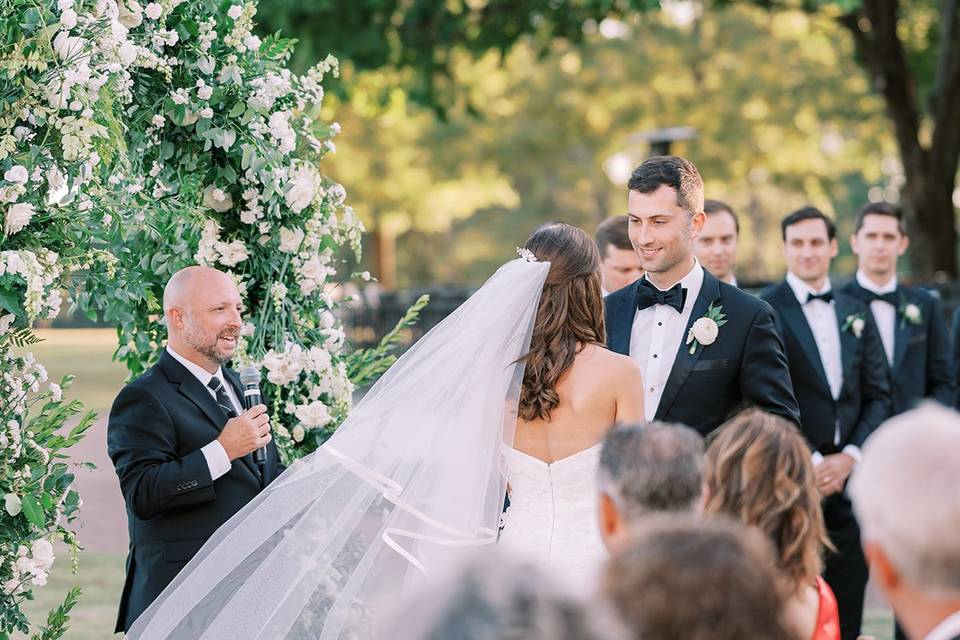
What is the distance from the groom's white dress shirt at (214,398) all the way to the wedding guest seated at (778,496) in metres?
2.24

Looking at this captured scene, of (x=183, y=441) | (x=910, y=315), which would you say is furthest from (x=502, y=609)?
(x=910, y=315)

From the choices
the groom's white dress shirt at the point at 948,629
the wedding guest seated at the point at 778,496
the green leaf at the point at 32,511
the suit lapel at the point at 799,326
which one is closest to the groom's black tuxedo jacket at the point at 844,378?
the suit lapel at the point at 799,326

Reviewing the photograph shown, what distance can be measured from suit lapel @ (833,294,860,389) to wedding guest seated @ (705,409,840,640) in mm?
4009

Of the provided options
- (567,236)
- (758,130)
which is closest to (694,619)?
(567,236)

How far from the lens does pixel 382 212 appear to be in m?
34.7

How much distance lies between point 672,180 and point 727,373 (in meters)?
0.81

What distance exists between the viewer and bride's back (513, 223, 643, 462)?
4.24 metres

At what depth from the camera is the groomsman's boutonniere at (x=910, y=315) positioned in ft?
24.6

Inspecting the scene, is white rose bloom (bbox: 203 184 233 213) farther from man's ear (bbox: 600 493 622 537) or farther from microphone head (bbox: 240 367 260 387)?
man's ear (bbox: 600 493 622 537)

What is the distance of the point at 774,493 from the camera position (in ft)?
10.2

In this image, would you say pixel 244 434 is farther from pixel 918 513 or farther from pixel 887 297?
pixel 887 297

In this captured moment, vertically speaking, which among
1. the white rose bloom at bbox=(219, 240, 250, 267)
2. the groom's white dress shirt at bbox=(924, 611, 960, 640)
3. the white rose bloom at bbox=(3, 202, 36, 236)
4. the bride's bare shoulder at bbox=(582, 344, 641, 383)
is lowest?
the groom's white dress shirt at bbox=(924, 611, 960, 640)

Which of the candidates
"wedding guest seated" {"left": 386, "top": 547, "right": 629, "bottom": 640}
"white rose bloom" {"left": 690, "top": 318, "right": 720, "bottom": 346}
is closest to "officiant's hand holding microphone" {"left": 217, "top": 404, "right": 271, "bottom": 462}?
"white rose bloom" {"left": 690, "top": 318, "right": 720, "bottom": 346}

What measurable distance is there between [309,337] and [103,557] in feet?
19.4
